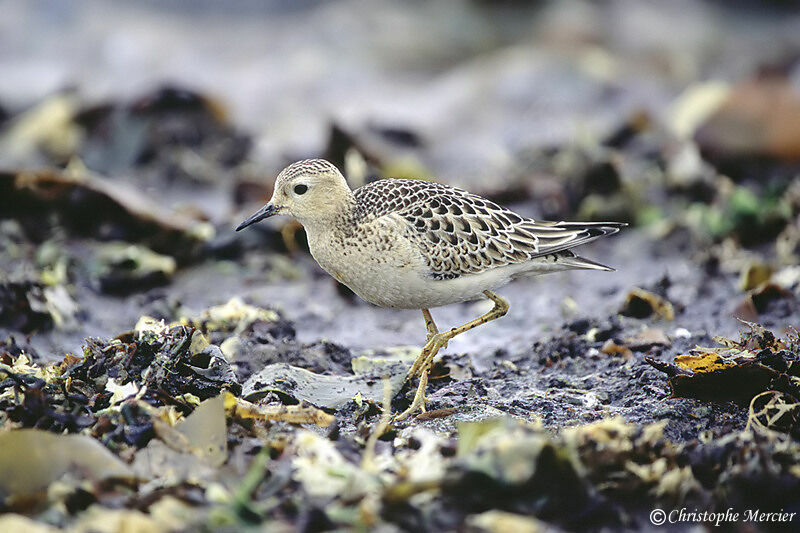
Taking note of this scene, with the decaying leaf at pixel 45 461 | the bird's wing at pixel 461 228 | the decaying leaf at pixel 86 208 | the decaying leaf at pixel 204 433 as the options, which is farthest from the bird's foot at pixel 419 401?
the decaying leaf at pixel 86 208

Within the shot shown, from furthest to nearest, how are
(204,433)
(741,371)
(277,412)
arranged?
(741,371) < (277,412) < (204,433)

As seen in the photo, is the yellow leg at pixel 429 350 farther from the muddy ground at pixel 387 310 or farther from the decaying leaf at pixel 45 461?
the decaying leaf at pixel 45 461

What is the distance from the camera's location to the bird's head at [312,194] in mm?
4691

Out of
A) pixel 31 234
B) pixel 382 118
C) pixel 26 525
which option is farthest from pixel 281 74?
pixel 26 525

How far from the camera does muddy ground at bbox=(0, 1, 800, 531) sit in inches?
123

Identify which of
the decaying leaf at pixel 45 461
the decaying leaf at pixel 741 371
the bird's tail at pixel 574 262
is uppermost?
the decaying leaf at pixel 45 461

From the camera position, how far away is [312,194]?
4.70 meters

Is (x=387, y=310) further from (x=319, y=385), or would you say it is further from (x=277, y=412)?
(x=277, y=412)

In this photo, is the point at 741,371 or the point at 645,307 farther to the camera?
the point at 645,307

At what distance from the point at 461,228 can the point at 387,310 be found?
5.52ft

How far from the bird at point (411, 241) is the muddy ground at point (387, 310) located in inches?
17.0

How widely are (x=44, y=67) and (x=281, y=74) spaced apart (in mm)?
3183

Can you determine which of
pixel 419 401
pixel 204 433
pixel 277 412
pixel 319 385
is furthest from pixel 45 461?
pixel 419 401

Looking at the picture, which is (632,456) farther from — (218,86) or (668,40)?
(668,40)
